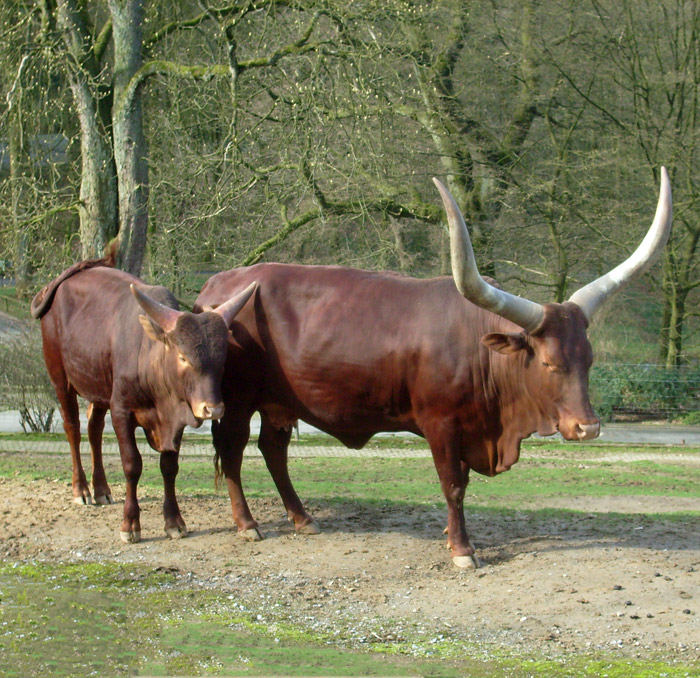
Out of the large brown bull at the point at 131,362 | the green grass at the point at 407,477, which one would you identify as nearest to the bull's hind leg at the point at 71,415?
the large brown bull at the point at 131,362

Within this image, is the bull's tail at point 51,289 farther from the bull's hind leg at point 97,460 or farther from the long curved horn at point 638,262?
the long curved horn at point 638,262

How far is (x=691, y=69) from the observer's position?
760 inches

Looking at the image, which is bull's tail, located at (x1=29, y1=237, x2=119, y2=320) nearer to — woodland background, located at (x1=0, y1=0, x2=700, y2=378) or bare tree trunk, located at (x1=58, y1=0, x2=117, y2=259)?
woodland background, located at (x1=0, y1=0, x2=700, y2=378)

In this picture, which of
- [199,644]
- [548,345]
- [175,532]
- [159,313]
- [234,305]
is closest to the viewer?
[199,644]

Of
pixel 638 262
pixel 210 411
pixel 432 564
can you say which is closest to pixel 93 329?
pixel 210 411

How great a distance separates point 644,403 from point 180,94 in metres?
11.9

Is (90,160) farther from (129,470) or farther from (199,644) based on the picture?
(199,644)

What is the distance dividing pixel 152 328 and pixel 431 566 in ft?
8.55

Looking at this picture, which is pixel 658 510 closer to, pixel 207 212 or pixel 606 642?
pixel 606 642

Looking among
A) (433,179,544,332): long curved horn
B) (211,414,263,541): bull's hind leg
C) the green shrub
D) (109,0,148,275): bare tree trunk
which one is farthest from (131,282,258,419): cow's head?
the green shrub

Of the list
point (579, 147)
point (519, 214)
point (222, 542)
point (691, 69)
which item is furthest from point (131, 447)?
point (691, 69)

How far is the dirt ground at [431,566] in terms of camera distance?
5.71m

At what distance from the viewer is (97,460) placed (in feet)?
28.5

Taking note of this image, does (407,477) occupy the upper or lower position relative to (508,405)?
lower
